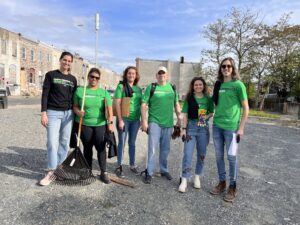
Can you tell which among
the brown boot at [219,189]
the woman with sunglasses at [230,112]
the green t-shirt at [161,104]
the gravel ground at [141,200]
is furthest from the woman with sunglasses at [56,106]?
the brown boot at [219,189]

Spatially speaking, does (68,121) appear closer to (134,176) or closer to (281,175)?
(134,176)

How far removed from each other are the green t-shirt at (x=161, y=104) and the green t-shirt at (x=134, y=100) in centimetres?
31

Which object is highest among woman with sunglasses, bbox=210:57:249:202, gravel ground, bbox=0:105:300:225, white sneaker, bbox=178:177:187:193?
woman with sunglasses, bbox=210:57:249:202

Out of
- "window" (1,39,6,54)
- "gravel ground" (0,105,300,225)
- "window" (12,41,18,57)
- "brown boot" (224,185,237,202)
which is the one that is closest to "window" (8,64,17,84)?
"window" (12,41,18,57)

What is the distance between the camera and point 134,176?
5.21 meters

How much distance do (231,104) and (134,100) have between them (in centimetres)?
168

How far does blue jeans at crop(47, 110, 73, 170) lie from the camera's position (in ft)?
14.5

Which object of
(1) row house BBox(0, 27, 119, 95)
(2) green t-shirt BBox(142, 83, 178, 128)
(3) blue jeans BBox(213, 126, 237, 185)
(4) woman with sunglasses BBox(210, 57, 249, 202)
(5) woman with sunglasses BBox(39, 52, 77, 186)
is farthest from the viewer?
(1) row house BBox(0, 27, 119, 95)

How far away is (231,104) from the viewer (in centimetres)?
423

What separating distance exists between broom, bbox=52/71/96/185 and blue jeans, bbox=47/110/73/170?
16 centimetres

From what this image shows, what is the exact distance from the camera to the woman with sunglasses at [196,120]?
4641mm

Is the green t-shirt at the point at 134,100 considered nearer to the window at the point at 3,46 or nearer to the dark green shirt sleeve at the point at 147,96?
the dark green shirt sleeve at the point at 147,96

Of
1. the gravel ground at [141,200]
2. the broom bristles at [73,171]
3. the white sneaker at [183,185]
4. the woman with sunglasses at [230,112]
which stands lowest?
the gravel ground at [141,200]

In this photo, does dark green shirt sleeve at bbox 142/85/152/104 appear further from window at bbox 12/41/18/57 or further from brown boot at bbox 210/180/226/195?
window at bbox 12/41/18/57
